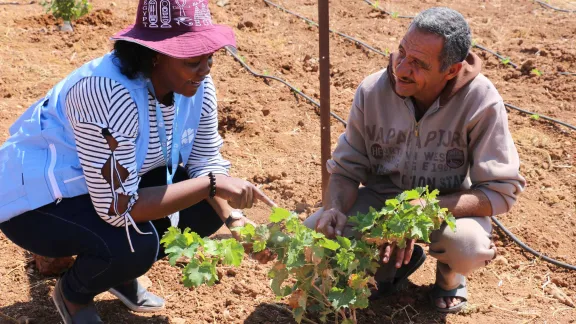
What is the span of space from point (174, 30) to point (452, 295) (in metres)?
1.74

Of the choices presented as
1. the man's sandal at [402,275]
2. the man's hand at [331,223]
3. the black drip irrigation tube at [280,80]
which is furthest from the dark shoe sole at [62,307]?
the black drip irrigation tube at [280,80]

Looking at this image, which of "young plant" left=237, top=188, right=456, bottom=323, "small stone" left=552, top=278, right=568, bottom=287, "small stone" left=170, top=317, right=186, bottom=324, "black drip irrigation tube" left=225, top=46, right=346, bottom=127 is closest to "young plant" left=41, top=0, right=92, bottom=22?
"black drip irrigation tube" left=225, top=46, right=346, bottom=127

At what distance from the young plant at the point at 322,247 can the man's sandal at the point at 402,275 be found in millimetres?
675

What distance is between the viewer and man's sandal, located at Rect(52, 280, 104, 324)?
281 centimetres

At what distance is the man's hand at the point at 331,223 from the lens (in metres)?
2.82

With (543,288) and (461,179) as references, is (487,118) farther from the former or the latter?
(543,288)

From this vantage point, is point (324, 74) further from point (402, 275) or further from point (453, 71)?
point (402, 275)

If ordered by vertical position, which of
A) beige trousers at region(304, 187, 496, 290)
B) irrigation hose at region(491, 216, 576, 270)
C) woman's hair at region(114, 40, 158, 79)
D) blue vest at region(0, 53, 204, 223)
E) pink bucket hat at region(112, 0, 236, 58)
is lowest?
irrigation hose at region(491, 216, 576, 270)

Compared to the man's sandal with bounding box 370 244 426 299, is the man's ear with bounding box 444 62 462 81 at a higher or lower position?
higher

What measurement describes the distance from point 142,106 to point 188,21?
36 cm

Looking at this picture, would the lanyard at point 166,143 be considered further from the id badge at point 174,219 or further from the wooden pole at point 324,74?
the wooden pole at point 324,74

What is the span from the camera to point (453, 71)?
9.33 feet

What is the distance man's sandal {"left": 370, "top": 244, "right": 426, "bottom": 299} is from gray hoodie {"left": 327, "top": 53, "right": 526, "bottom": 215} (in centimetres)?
37

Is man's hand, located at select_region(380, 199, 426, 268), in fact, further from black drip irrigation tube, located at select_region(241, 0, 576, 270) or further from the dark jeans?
black drip irrigation tube, located at select_region(241, 0, 576, 270)
